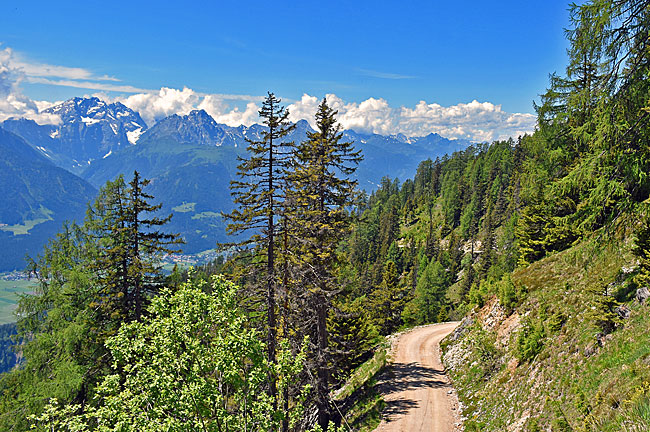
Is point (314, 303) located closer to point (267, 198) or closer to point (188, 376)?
point (267, 198)

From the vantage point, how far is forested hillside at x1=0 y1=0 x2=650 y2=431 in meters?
8.64

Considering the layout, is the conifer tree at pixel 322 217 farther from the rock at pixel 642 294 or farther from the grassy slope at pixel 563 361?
the rock at pixel 642 294

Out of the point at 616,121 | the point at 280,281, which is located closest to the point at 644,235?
the point at 616,121

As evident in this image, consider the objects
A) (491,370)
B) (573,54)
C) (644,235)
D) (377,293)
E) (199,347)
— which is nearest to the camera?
(573,54)

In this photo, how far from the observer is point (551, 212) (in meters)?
24.2

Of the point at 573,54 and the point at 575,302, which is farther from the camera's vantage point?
the point at 575,302

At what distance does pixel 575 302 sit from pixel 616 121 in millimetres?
9031

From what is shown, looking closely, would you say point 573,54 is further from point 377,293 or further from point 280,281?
point 377,293

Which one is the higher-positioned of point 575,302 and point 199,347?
point 199,347

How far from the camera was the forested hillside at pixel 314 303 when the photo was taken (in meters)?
8.64

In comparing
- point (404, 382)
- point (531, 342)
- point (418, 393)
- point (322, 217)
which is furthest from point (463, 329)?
point (322, 217)

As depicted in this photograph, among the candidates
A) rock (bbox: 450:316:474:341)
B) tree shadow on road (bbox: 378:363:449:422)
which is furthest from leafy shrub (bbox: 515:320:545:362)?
rock (bbox: 450:316:474:341)

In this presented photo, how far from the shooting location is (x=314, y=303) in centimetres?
1808

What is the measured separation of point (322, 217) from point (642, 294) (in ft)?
40.6
